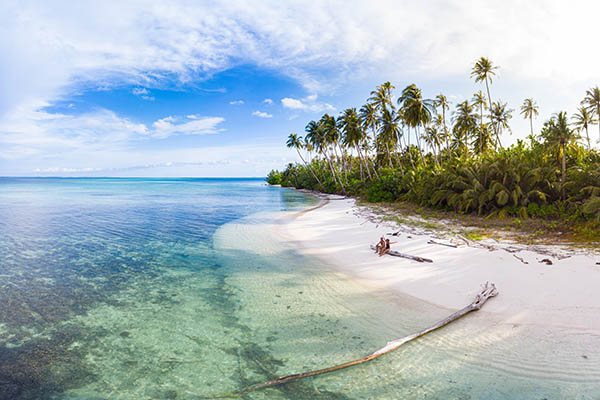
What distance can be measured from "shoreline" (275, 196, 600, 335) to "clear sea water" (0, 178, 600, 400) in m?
0.56

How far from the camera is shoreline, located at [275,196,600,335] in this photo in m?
6.08

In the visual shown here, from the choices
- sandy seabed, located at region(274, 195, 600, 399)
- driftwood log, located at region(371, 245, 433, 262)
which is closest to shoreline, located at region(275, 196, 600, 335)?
sandy seabed, located at region(274, 195, 600, 399)

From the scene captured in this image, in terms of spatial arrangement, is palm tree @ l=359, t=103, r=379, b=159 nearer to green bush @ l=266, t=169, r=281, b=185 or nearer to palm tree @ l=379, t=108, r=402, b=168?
palm tree @ l=379, t=108, r=402, b=168

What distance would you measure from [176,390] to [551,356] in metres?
6.07

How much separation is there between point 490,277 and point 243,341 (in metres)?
6.77

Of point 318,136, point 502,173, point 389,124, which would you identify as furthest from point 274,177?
point 502,173

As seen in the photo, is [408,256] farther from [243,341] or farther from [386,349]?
[243,341]

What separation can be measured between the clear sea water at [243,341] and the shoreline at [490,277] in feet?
1.85

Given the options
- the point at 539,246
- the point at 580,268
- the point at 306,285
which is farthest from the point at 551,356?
the point at 539,246

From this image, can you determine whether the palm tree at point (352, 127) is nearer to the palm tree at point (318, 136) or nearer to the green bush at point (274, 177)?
the palm tree at point (318, 136)

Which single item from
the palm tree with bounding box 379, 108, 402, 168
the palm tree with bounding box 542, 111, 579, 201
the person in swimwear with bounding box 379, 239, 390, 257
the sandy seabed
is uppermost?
the palm tree with bounding box 379, 108, 402, 168

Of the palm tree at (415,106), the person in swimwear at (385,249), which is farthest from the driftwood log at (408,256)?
the palm tree at (415,106)

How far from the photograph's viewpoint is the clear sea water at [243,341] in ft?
14.3

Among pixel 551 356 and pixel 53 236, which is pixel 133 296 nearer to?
pixel 551 356
